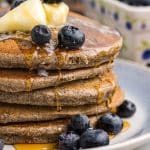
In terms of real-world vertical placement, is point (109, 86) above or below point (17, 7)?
below

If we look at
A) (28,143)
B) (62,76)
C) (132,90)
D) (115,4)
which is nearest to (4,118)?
(28,143)

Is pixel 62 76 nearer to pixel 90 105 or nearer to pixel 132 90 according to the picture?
pixel 90 105

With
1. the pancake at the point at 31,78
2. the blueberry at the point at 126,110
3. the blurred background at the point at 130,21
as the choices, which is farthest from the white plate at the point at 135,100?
the blurred background at the point at 130,21

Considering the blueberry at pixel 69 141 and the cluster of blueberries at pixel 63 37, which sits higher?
the cluster of blueberries at pixel 63 37

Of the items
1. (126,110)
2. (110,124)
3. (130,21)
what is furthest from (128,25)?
(110,124)

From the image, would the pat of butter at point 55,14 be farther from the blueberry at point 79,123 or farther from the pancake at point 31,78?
the blueberry at point 79,123

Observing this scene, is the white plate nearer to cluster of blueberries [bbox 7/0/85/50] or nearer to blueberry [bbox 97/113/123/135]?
blueberry [bbox 97/113/123/135]

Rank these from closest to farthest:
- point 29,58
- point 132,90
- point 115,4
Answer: point 29,58 < point 132,90 < point 115,4
